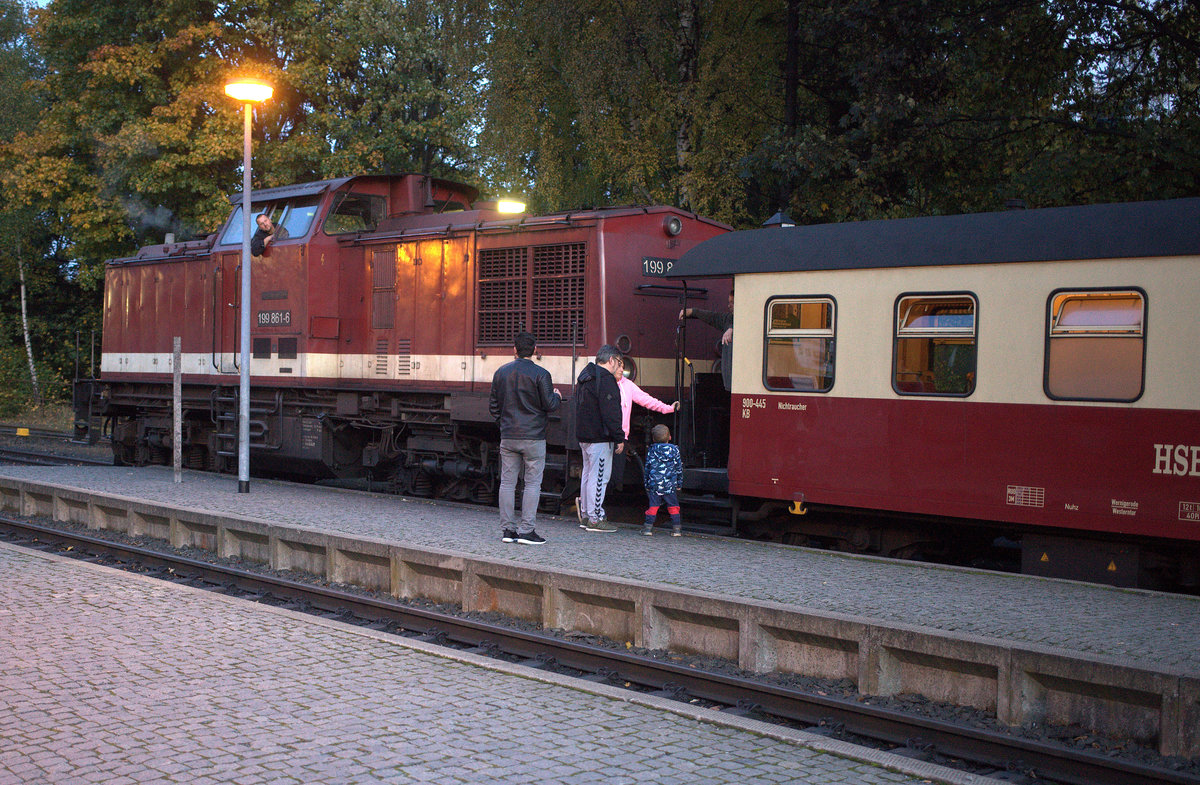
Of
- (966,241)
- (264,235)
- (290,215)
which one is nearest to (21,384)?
(264,235)

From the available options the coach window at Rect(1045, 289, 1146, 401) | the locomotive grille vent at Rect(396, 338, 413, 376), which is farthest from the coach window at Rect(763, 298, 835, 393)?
the locomotive grille vent at Rect(396, 338, 413, 376)

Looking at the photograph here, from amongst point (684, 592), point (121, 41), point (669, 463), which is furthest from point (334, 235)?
point (121, 41)

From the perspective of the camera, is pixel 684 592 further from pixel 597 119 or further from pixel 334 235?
pixel 597 119

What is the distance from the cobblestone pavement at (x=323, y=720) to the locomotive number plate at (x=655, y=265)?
6057 millimetres

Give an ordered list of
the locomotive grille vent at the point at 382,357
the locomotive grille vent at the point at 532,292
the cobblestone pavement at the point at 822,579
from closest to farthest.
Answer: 1. the cobblestone pavement at the point at 822,579
2. the locomotive grille vent at the point at 532,292
3. the locomotive grille vent at the point at 382,357

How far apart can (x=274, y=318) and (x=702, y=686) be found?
1053cm

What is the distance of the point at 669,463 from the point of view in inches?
432

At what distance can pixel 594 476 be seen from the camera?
11078 millimetres

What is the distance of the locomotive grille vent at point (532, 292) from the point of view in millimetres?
12164

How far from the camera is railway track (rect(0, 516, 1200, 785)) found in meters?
5.25

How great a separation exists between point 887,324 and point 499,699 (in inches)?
211

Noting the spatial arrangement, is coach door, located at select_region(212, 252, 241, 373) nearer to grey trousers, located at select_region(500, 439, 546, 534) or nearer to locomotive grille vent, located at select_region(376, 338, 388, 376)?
locomotive grille vent, located at select_region(376, 338, 388, 376)

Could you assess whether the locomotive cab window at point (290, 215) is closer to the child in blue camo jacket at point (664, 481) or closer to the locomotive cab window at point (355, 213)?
the locomotive cab window at point (355, 213)

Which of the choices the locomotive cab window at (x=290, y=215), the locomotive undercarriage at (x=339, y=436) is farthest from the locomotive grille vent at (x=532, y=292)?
the locomotive cab window at (x=290, y=215)
